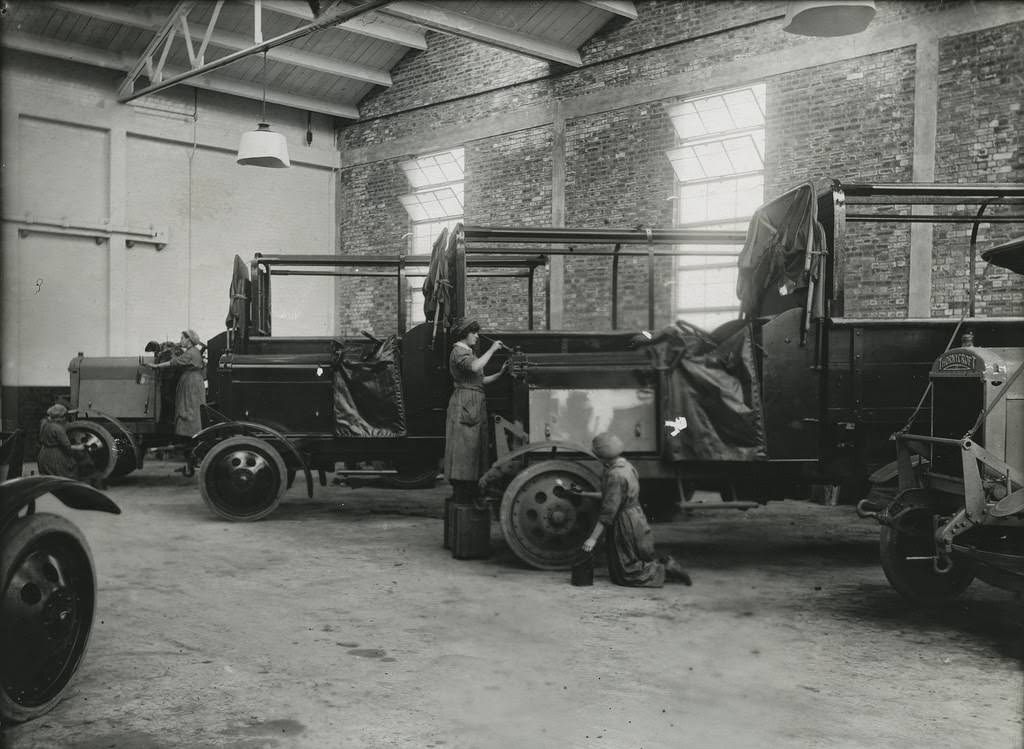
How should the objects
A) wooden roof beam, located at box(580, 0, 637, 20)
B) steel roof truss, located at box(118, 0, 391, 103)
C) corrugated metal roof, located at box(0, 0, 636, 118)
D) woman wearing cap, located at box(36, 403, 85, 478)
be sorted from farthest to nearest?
corrugated metal roof, located at box(0, 0, 636, 118), wooden roof beam, located at box(580, 0, 637, 20), steel roof truss, located at box(118, 0, 391, 103), woman wearing cap, located at box(36, 403, 85, 478)

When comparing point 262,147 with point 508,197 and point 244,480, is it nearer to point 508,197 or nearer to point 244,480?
point 508,197

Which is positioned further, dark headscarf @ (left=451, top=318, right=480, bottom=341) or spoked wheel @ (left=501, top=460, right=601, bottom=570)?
dark headscarf @ (left=451, top=318, right=480, bottom=341)

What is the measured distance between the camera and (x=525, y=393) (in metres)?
6.79

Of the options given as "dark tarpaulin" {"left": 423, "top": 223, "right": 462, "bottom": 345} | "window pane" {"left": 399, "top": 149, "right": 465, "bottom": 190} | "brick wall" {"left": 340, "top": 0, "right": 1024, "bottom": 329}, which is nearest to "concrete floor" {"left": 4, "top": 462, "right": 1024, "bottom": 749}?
"dark tarpaulin" {"left": 423, "top": 223, "right": 462, "bottom": 345}

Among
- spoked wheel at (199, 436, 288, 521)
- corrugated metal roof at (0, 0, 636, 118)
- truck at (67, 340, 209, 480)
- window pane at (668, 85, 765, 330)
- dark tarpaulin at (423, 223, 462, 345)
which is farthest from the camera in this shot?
corrugated metal roof at (0, 0, 636, 118)

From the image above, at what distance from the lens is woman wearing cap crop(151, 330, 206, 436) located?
36.3ft

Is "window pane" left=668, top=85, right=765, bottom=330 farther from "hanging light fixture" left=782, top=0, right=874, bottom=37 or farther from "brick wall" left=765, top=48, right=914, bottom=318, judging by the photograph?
"hanging light fixture" left=782, top=0, right=874, bottom=37

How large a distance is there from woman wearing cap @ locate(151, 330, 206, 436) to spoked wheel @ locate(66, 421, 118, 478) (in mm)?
799

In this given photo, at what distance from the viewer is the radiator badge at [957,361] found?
5.14 m

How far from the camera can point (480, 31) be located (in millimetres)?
12922

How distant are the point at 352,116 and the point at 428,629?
13977 mm

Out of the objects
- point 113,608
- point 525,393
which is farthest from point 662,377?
point 113,608

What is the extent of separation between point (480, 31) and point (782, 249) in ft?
25.3

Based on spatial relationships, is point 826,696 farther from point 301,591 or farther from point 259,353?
point 259,353
